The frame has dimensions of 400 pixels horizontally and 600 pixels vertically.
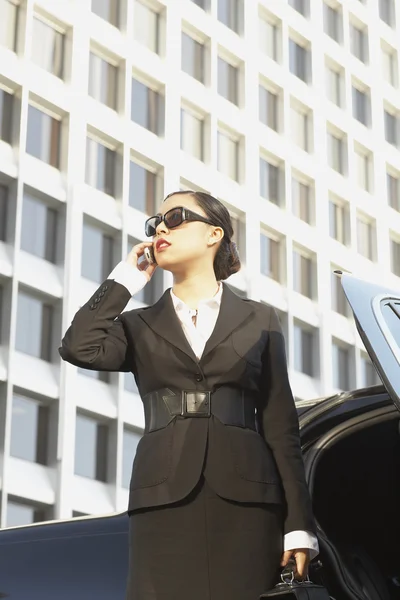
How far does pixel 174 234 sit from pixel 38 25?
28.1 metres

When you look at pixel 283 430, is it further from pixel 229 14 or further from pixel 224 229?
pixel 229 14

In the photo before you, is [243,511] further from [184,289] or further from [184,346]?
[184,289]

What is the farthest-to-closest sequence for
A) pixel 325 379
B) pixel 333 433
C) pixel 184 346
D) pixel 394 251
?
pixel 394 251, pixel 325 379, pixel 333 433, pixel 184 346

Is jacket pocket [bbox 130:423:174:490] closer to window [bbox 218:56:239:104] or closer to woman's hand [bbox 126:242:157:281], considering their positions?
woman's hand [bbox 126:242:157:281]

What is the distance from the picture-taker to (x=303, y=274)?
36938 millimetres

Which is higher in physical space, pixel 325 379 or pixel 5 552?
pixel 325 379

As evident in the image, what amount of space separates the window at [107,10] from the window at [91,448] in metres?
11.1

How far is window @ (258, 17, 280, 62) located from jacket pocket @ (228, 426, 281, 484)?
36.0 meters

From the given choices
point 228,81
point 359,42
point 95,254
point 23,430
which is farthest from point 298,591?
point 359,42

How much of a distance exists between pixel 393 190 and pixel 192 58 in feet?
36.0

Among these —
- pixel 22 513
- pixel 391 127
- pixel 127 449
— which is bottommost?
pixel 22 513

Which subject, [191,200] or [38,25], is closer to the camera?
[191,200]

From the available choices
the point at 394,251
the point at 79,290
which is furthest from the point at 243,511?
the point at 394,251

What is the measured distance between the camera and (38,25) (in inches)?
1174
